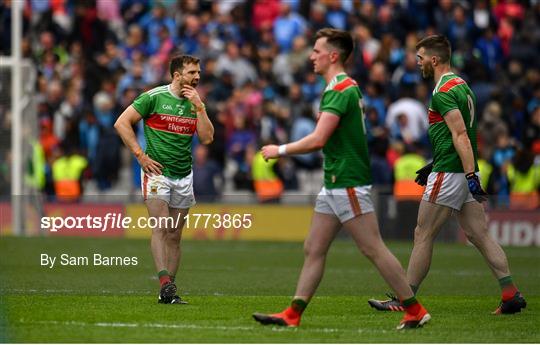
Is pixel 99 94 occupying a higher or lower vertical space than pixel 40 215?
higher

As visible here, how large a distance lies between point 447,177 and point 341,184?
2.25m

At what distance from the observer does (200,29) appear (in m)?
30.6

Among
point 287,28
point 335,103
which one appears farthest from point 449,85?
point 287,28

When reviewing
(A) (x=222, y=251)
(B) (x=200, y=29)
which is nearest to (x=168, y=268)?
(A) (x=222, y=251)

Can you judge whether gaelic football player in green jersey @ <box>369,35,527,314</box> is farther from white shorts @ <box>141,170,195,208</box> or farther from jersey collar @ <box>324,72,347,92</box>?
white shorts @ <box>141,170,195,208</box>

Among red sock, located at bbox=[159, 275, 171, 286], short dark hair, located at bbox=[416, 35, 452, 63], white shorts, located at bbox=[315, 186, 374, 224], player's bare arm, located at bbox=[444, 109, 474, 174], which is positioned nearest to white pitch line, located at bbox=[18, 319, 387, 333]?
white shorts, located at bbox=[315, 186, 374, 224]

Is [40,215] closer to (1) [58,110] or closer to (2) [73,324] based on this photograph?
(1) [58,110]

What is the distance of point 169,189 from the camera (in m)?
14.1

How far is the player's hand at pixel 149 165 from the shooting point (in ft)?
45.9

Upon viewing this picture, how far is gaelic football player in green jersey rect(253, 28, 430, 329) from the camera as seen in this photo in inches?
451

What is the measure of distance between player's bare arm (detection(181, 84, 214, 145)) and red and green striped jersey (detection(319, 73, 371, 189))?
274cm

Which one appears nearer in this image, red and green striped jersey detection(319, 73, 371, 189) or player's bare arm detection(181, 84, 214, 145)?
red and green striped jersey detection(319, 73, 371, 189)

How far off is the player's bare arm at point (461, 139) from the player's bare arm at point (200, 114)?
2487mm

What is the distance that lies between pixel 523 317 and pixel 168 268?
11.6 ft
